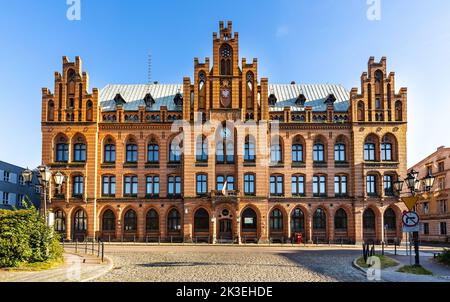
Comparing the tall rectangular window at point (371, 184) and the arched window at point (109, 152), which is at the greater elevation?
the arched window at point (109, 152)

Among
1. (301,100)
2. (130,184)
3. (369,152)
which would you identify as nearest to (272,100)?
(301,100)

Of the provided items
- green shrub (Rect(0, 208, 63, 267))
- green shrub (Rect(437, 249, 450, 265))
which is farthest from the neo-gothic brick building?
green shrub (Rect(0, 208, 63, 267))

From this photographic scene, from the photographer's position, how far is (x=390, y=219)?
52.4 m

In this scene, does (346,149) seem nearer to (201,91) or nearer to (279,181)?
(279,181)

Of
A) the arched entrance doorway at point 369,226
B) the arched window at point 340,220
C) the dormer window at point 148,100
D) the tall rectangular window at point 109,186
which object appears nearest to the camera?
the arched entrance doorway at point 369,226

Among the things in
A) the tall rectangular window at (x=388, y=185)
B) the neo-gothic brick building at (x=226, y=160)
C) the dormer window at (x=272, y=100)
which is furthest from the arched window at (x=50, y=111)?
the tall rectangular window at (x=388, y=185)

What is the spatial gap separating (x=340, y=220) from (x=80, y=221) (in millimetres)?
30839

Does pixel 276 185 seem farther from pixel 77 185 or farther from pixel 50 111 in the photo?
pixel 50 111

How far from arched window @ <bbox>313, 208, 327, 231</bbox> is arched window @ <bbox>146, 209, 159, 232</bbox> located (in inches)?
739

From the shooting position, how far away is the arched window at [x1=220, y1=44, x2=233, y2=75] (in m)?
52.9

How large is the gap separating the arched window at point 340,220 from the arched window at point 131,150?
2521 cm

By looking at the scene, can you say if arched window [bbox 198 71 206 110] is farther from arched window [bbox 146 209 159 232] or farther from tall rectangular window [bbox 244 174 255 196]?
arched window [bbox 146 209 159 232]

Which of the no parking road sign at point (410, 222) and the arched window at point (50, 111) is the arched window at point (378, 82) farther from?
the arched window at point (50, 111)

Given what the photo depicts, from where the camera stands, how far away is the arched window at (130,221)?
5296 cm
